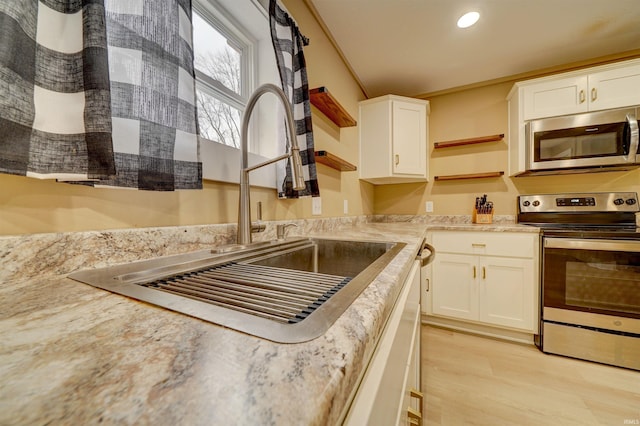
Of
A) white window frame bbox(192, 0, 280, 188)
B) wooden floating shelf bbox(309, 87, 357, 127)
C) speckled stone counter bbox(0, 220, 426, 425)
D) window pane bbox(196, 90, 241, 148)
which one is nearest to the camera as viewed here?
speckled stone counter bbox(0, 220, 426, 425)

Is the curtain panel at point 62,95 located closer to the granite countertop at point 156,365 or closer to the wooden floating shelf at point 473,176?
the granite countertop at point 156,365

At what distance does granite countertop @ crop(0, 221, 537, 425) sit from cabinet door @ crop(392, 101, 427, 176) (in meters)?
2.09

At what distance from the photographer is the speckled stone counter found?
0.55 ft

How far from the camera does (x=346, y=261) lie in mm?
1058

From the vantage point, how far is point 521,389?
1338mm

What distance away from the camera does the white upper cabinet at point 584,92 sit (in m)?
1.74

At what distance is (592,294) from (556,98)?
1.44 m

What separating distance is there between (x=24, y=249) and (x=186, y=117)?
1.51ft

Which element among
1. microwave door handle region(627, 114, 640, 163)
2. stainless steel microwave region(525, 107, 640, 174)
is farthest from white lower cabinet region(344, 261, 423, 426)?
microwave door handle region(627, 114, 640, 163)

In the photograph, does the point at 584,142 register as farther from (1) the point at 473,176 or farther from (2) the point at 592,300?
(2) the point at 592,300

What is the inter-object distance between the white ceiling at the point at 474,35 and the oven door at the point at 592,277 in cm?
145

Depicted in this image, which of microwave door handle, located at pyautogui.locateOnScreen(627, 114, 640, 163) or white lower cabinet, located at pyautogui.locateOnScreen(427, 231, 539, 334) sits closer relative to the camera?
microwave door handle, located at pyautogui.locateOnScreen(627, 114, 640, 163)

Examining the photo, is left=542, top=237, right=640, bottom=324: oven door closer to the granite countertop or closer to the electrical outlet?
the electrical outlet

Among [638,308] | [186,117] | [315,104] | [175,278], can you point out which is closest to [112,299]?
[175,278]
